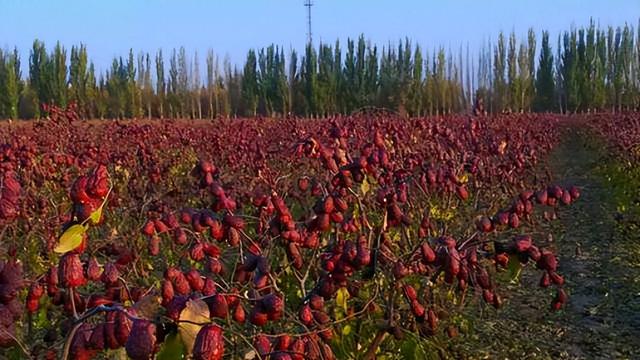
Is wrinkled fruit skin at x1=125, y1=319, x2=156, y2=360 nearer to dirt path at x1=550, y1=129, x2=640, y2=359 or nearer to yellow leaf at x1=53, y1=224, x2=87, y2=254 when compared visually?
yellow leaf at x1=53, y1=224, x2=87, y2=254

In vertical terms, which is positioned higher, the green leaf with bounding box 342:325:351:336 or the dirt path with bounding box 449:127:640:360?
the green leaf with bounding box 342:325:351:336

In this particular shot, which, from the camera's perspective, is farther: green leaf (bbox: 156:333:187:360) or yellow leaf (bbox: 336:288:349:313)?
yellow leaf (bbox: 336:288:349:313)

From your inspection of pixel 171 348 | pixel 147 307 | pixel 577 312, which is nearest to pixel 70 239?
pixel 147 307

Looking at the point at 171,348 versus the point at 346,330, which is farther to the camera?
the point at 346,330

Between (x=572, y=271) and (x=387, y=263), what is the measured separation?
375cm

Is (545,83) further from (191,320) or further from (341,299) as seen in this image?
(191,320)

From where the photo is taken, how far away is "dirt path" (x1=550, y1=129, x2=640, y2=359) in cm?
426

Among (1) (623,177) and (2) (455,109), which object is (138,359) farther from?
(2) (455,109)

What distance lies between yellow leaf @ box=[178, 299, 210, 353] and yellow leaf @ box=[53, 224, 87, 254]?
403 millimetres

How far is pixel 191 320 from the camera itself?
1.21 m

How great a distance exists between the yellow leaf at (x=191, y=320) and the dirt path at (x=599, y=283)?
10.8ft

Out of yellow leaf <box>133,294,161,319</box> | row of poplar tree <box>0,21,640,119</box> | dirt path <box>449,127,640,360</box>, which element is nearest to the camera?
yellow leaf <box>133,294,161,319</box>

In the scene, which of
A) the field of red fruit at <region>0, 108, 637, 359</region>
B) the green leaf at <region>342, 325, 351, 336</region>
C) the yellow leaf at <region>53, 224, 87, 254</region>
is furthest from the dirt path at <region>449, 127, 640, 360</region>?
the yellow leaf at <region>53, 224, 87, 254</region>

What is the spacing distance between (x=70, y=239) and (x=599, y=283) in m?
4.68
